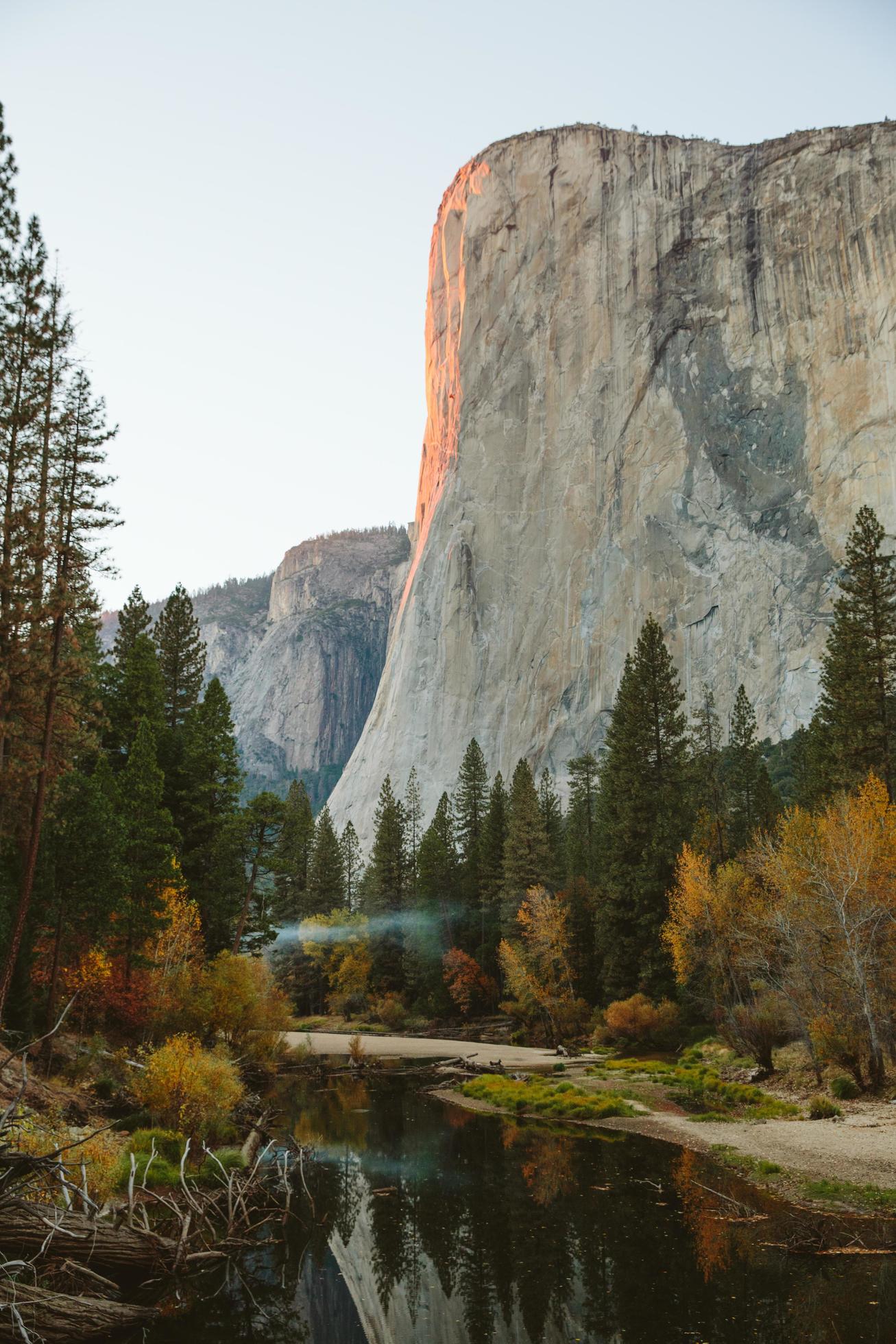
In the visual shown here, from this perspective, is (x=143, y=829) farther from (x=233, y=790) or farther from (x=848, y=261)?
(x=848, y=261)

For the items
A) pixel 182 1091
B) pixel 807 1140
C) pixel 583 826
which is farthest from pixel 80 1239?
pixel 583 826

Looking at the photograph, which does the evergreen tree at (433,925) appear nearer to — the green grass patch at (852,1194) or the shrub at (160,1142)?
the shrub at (160,1142)

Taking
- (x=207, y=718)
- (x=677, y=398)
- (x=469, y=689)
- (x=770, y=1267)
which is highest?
(x=677, y=398)

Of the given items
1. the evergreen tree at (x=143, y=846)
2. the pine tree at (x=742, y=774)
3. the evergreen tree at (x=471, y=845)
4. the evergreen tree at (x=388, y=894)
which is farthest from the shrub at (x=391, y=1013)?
the evergreen tree at (x=143, y=846)

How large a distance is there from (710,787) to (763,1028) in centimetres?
2247

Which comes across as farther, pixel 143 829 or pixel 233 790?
pixel 233 790

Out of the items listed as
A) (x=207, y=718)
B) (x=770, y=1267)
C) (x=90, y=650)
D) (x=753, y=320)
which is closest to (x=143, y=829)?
(x=90, y=650)

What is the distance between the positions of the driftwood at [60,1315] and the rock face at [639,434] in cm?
7330

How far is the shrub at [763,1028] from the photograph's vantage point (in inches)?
1201

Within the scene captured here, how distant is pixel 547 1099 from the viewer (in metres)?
29.3

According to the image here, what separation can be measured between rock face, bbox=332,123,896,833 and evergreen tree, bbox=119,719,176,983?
196ft

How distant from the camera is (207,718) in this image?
40.9 meters

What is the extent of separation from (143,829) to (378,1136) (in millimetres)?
11771

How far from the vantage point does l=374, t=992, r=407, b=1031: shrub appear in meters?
59.8
